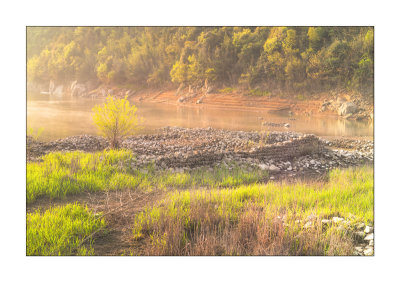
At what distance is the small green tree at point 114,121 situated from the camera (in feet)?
17.6

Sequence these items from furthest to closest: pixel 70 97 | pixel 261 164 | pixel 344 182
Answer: pixel 70 97, pixel 261 164, pixel 344 182

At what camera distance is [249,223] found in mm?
3004

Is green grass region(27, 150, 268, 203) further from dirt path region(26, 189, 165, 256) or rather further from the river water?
the river water

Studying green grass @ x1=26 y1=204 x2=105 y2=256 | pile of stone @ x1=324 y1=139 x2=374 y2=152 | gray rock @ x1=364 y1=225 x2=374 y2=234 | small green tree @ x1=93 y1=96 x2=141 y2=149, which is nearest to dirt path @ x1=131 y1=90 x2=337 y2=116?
pile of stone @ x1=324 y1=139 x2=374 y2=152

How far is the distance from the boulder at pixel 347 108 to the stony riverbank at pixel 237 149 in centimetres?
64

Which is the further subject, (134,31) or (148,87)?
(148,87)

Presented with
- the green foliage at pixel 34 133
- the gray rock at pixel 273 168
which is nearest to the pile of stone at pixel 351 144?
the gray rock at pixel 273 168

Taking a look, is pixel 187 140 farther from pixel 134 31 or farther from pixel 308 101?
pixel 308 101

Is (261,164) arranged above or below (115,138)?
below

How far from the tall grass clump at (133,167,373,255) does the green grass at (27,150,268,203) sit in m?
0.76

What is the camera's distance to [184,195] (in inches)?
148

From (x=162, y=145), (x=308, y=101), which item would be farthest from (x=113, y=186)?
(x=308, y=101)

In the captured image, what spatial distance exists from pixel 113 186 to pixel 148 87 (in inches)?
121

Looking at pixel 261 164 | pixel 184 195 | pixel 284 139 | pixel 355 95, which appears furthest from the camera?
pixel 284 139
